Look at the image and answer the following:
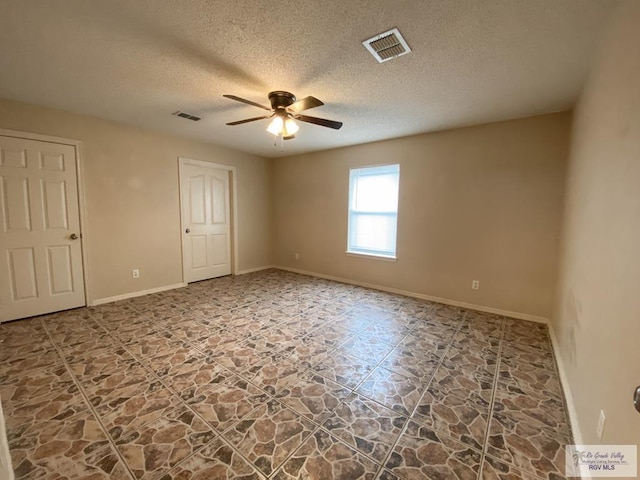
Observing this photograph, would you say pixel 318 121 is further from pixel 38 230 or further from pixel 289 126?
pixel 38 230

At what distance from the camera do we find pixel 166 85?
2.54 metres

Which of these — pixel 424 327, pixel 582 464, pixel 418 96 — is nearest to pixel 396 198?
pixel 418 96

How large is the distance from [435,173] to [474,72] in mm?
1692

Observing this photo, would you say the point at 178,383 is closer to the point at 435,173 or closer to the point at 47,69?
the point at 47,69

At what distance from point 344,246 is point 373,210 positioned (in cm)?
85

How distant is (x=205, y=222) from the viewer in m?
4.88

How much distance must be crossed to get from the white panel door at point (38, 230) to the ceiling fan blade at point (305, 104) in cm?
301

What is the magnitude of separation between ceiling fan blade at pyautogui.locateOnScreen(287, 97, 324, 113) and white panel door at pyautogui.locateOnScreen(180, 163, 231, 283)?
2816mm

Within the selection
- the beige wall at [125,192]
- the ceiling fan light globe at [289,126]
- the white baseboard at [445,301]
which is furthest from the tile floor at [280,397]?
the ceiling fan light globe at [289,126]

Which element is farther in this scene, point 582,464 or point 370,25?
point 370,25

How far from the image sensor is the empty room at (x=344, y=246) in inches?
55.4

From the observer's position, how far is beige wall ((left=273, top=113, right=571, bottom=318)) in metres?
3.08

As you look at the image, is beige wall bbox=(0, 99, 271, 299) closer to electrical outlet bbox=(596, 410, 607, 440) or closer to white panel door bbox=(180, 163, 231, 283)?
white panel door bbox=(180, 163, 231, 283)

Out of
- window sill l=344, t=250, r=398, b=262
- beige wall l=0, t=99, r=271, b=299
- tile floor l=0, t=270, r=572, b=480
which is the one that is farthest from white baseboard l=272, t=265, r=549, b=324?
beige wall l=0, t=99, r=271, b=299
